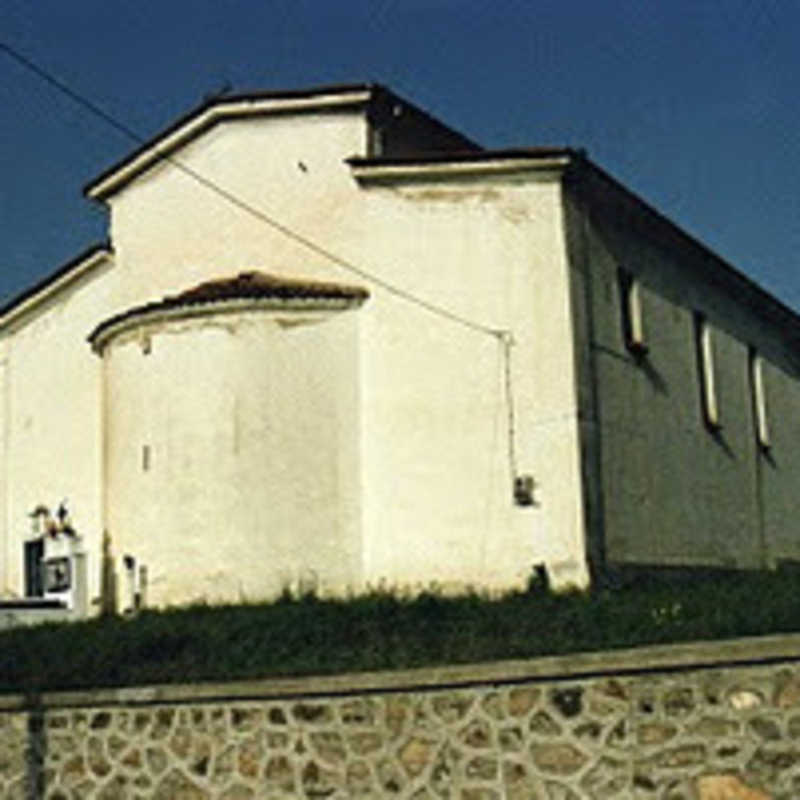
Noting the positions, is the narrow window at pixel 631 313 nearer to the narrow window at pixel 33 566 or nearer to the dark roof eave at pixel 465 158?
the dark roof eave at pixel 465 158

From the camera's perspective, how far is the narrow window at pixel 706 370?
23.0 meters

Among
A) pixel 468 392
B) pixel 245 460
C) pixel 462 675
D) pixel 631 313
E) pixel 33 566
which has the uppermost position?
pixel 631 313

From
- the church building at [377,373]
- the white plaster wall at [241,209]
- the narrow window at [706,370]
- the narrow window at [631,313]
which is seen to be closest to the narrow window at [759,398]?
the narrow window at [706,370]

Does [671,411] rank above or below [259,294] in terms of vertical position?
below

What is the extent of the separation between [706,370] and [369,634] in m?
12.0

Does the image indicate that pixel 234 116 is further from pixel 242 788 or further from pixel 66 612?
pixel 242 788

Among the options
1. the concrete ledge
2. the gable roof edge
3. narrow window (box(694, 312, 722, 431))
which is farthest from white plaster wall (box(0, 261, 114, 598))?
the concrete ledge

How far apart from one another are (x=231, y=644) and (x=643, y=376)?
31.9ft

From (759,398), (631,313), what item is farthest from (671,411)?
(759,398)

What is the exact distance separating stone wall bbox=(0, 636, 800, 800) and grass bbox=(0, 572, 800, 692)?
638mm

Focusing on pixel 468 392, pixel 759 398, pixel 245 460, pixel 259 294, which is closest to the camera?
pixel 245 460

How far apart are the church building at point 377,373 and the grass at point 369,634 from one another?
1778mm

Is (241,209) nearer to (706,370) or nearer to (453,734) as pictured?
(706,370)

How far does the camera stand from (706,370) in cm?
2327
